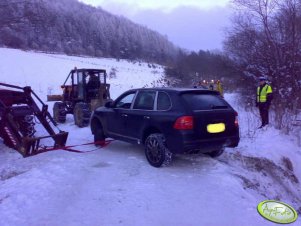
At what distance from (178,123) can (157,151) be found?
81cm

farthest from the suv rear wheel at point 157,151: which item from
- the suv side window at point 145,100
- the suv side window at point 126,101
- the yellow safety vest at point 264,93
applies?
the yellow safety vest at point 264,93

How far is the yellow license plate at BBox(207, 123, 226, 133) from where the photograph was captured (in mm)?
7066

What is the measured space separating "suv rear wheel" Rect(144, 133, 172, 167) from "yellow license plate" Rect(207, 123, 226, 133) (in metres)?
0.92

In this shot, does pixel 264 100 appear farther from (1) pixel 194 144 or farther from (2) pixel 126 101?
(1) pixel 194 144

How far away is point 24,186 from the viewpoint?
6406mm

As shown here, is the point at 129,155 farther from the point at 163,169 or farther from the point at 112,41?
the point at 112,41

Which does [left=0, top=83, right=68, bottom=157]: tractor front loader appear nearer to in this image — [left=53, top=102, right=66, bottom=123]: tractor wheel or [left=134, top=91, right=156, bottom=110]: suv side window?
[left=134, top=91, right=156, bottom=110]: suv side window

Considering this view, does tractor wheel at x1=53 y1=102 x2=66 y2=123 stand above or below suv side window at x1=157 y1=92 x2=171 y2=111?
below

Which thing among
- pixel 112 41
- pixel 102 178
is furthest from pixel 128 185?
pixel 112 41

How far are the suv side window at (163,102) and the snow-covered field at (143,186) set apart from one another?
1.23 m

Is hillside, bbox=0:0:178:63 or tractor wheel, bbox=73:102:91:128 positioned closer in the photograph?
tractor wheel, bbox=73:102:91:128

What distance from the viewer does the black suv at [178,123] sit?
6879mm

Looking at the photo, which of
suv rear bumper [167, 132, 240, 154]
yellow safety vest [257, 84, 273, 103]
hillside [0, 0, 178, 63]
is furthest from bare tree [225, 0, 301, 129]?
hillside [0, 0, 178, 63]

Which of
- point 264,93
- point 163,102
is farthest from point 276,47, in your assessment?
point 163,102
